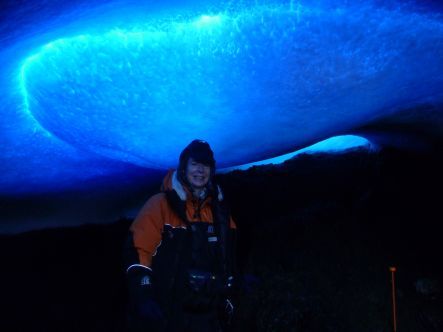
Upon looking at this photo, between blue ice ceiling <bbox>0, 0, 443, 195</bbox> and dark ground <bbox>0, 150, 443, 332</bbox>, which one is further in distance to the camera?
dark ground <bbox>0, 150, 443, 332</bbox>

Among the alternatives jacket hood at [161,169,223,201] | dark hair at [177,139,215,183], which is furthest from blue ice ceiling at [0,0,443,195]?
jacket hood at [161,169,223,201]

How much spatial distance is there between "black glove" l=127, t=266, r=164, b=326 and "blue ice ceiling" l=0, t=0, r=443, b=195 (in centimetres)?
175

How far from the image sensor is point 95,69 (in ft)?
9.50

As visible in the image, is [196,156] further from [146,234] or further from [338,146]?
[338,146]

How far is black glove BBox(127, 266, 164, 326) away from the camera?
6.97 ft

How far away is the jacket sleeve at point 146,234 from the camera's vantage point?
2.30 m

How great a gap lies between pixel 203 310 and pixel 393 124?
12.0 ft

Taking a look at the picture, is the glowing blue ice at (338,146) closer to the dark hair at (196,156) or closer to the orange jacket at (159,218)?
the dark hair at (196,156)

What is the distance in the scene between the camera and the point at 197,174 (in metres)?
2.67

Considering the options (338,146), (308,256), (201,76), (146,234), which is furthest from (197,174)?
(338,146)

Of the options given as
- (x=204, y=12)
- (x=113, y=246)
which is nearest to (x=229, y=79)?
(x=204, y=12)

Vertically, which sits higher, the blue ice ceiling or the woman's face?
the blue ice ceiling

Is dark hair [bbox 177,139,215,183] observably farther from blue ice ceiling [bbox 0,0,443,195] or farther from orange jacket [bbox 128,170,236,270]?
blue ice ceiling [bbox 0,0,443,195]

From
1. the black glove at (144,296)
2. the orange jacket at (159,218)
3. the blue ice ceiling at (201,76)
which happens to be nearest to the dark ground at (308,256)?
the blue ice ceiling at (201,76)
